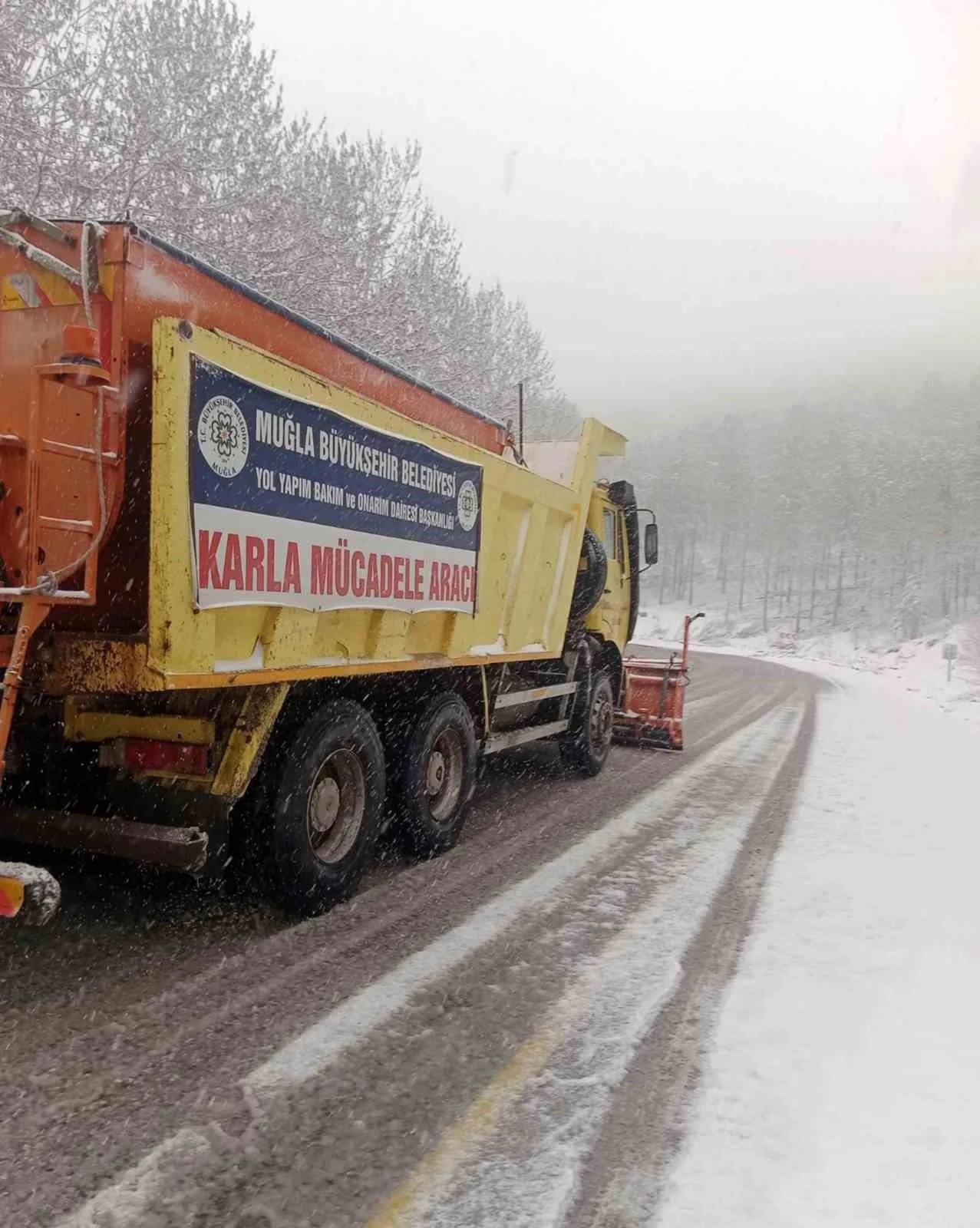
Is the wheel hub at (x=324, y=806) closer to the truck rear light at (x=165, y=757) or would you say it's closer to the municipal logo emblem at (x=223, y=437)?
the truck rear light at (x=165, y=757)

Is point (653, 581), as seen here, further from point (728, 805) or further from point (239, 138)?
point (728, 805)

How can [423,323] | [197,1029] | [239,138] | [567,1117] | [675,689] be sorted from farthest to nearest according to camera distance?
[423,323] → [239,138] → [675,689] → [197,1029] → [567,1117]

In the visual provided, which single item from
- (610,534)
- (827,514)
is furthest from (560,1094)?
(827,514)

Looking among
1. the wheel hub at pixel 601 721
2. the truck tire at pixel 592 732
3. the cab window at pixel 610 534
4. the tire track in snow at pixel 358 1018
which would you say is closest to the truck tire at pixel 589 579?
the cab window at pixel 610 534

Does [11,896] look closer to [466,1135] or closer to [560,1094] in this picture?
[466,1135]

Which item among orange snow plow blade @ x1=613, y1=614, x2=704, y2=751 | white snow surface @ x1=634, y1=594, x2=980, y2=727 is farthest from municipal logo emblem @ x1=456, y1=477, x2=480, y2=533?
white snow surface @ x1=634, y1=594, x2=980, y2=727

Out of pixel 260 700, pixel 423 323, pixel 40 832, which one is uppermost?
pixel 423 323

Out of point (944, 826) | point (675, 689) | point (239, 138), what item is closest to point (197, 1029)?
point (944, 826)

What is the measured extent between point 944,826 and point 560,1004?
16.6 feet

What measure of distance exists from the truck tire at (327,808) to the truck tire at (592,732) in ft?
12.4

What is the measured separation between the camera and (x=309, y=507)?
4020 mm

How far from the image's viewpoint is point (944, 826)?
7.27 m

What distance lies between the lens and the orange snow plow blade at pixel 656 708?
412 inches

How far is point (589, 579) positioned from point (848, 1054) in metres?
5.30
